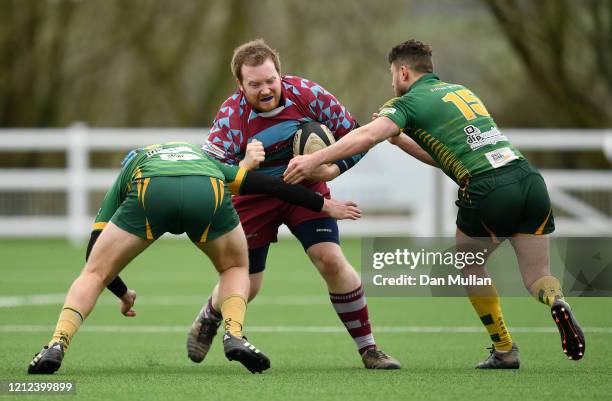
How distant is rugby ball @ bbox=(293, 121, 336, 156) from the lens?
795cm

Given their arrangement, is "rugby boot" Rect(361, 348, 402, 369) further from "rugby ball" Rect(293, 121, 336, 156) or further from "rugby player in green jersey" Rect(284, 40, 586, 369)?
"rugby ball" Rect(293, 121, 336, 156)

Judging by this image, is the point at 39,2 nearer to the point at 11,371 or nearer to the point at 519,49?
the point at 519,49

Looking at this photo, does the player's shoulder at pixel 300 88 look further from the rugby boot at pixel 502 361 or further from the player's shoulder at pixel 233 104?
the rugby boot at pixel 502 361

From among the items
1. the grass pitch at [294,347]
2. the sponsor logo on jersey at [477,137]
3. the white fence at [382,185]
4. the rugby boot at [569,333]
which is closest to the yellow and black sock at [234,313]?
the grass pitch at [294,347]

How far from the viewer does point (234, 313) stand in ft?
24.5

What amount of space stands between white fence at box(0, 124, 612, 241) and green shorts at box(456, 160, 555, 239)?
458 inches

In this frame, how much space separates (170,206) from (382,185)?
13331mm

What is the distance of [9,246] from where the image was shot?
20.6m

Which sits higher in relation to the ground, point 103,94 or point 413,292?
point 413,292

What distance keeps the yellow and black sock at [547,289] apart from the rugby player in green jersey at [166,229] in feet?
5.25

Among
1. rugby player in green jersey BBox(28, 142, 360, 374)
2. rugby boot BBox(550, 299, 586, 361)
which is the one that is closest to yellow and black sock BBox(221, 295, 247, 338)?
rugby player in green jersey BBox(28, 142, 360, 374)

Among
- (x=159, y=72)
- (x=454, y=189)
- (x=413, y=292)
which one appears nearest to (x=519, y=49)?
(x=454, y=189)

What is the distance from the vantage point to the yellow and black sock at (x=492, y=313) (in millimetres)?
7945

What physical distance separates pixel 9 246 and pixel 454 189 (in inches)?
273
